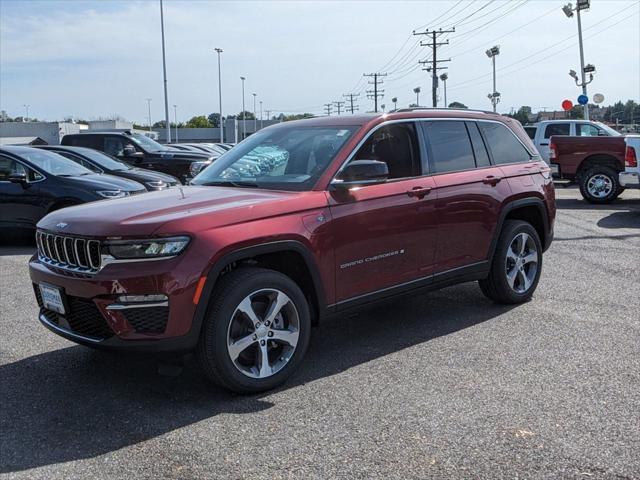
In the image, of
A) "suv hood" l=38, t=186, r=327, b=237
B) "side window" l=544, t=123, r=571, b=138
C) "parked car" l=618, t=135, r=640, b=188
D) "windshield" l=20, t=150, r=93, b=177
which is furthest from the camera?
"side window" l=544, t=123, r=571, b=138

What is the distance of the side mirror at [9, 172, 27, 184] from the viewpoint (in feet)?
33.9

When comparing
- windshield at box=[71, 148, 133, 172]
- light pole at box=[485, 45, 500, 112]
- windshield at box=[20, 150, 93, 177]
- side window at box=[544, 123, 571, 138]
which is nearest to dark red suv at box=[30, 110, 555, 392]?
windshield at box=[20, 150, 93, 177]

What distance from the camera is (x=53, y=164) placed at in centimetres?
1080

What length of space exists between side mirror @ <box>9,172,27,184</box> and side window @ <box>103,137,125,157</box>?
6402 mm

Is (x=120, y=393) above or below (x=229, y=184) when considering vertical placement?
below

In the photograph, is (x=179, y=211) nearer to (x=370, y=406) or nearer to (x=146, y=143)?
(x=370, y=406)

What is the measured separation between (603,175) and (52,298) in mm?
14106

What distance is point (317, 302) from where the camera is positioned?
4.65 metres

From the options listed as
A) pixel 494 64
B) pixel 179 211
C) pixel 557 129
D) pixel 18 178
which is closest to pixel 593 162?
pixel 557 129

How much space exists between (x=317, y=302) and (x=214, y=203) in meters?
0.98

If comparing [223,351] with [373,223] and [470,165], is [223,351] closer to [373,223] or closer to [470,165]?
[373,223]

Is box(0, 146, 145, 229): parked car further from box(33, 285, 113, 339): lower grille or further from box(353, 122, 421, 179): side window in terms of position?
box(33, 285, 113, 339): lower grille

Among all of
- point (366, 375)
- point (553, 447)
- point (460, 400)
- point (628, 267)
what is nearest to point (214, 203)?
point (366, 375)

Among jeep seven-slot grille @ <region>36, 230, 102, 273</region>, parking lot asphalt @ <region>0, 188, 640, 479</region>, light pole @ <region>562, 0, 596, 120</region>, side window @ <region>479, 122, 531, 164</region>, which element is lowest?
parking lot asphalt @ <region>0, 188, 640, 479</region>
